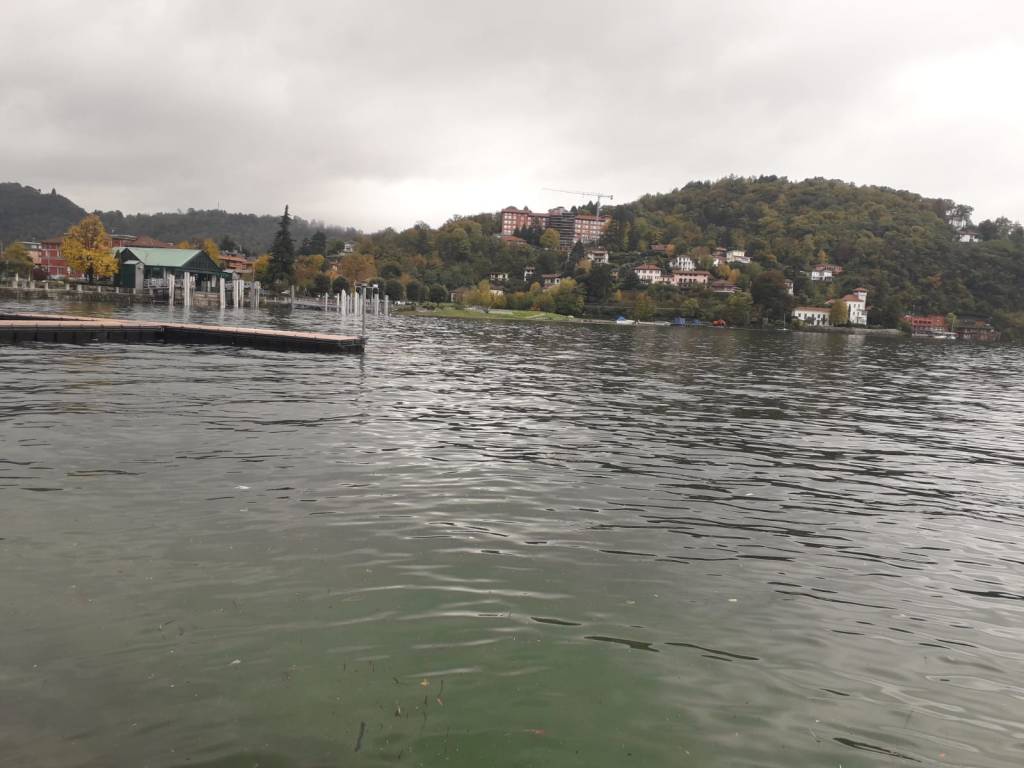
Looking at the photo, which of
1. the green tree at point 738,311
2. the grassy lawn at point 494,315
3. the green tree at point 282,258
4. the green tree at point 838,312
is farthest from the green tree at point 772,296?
the green tree at point 282,258

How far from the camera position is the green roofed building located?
126 metres

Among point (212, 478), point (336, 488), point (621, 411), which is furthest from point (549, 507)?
point (621, 411)

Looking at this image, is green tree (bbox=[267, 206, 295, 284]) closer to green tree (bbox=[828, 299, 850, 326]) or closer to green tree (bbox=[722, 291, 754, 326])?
green tree (bbox=[722, 291, 754, 326])

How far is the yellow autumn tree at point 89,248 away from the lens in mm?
115375

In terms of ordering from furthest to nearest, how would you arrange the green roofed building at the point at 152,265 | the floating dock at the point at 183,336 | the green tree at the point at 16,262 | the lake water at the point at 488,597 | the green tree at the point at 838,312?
the green tree at the point at 838,312 < the green tree at the point at 16,262 < the green roofed building at the point at 152,265 < the floating dock at the point at 183,336 < the lake water at the point at 488,597

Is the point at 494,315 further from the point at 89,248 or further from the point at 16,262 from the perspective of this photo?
the point at 16,262

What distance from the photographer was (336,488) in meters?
13.7

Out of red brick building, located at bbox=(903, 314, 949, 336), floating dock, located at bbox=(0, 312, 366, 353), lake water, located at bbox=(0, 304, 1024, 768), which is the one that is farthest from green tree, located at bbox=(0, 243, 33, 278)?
red brick building, located at bbox=(903, 314, 949, 336)

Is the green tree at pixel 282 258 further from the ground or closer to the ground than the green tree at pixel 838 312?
further from the ground

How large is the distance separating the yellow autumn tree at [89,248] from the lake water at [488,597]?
11308 centimetres

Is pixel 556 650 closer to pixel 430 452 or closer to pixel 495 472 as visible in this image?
pixel 495 472

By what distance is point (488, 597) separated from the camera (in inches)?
357

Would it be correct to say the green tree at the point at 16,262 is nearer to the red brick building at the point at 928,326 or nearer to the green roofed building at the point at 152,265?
the green roofed building at the point at 152,265

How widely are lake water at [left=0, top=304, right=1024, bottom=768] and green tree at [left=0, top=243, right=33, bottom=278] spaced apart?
483 feet
